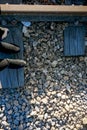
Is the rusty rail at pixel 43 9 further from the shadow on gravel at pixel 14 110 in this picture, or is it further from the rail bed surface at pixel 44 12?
the shadow on gravel at pixel 14 110

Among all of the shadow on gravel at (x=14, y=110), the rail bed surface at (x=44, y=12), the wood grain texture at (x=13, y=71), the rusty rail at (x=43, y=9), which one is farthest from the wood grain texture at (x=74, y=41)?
the shadow on gravel at (x=14, y=110)

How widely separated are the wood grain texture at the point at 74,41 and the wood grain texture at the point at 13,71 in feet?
2.20

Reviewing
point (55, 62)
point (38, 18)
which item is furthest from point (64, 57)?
point (38, 18)

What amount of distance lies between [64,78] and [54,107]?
0.45 metres

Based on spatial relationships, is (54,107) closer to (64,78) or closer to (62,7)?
(64,78)

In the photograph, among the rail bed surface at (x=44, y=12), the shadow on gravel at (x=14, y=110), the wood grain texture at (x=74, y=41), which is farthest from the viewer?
the wood grain texture at (x=74, y=41)

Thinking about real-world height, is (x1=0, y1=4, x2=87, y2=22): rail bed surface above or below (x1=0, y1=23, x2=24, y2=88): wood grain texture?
above

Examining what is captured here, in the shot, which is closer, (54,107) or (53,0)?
(54,107)

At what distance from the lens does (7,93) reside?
19.0 ft

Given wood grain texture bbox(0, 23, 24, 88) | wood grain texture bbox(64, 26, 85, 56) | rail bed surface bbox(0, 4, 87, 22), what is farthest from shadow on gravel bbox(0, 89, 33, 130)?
rail bed surface bbox(0, 4, 87, 22)

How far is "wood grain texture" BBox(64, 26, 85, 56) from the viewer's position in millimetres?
6125

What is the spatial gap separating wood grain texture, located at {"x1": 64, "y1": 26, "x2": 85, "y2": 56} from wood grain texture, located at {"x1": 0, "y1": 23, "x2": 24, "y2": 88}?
671 millimetres

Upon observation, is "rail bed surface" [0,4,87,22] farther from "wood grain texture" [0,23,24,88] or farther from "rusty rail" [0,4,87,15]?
"wood grain texture" [0,23,24,88]

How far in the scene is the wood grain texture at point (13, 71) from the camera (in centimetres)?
581
